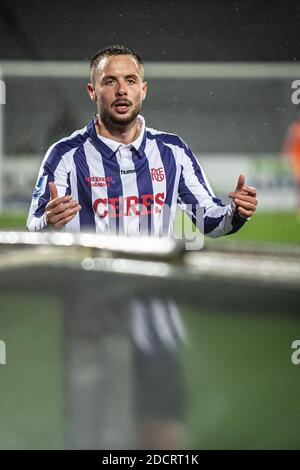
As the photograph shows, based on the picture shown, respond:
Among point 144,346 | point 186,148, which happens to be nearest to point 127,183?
point 186,148

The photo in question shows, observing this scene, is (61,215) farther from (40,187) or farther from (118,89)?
(118,89)

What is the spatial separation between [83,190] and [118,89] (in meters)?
0.16

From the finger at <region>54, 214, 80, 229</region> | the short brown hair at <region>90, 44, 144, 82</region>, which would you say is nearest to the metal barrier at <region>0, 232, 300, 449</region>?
the finger at <region>54, 214, 80, 229</region>

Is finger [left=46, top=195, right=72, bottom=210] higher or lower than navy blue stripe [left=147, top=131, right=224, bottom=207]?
lower

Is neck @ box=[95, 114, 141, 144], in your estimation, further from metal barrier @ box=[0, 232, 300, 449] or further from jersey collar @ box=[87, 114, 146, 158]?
metal barrier @ box=[0, 232, 300, 449]

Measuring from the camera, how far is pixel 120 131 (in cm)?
77

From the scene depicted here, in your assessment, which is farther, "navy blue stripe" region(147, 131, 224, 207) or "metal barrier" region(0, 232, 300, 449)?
"navy blue stripe" region(147, 131, 224, 207)

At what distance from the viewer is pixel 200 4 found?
88 cm

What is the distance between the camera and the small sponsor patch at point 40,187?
0.77 meters

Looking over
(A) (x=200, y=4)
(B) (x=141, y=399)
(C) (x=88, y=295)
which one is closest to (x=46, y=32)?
(A) (x=200, y=4)

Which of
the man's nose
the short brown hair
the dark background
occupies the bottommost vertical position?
the man's nose

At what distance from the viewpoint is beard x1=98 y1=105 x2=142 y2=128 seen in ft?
2.47

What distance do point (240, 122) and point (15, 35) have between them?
44cm
